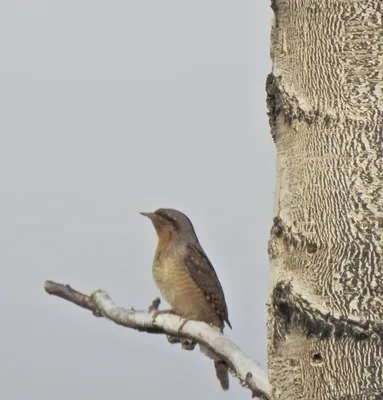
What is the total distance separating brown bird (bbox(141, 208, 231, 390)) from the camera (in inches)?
295

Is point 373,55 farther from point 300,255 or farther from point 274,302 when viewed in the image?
point 274,302

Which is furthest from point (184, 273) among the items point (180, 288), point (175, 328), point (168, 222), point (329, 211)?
point (329, 211)

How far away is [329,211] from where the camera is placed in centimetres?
221

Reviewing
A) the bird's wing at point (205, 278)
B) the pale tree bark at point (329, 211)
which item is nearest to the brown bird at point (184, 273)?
the bird's wing at point (205, 278)

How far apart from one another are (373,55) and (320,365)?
811 millimetres

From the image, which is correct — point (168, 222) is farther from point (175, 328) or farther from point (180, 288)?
point (175, 328)

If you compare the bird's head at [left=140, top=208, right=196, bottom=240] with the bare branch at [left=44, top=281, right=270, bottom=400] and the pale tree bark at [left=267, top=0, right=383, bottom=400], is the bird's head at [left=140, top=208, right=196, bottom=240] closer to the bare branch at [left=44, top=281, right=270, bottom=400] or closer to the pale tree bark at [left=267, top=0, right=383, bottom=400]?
the bare branch at [left=44, top=281, right=270, bottom=400]

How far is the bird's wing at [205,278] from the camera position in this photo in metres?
7.60

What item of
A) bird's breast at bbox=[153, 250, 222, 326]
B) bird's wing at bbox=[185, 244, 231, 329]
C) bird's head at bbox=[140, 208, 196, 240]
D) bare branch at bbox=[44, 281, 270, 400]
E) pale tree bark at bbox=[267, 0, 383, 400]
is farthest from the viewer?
bird's head at bbox=[140, 208, 196, 240]

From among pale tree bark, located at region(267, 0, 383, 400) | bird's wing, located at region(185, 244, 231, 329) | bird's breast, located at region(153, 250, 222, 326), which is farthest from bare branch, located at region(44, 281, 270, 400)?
bird's wing, located at region(185, 244, 231, 329)

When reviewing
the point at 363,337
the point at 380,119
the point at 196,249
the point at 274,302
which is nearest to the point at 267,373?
the point at 274,302

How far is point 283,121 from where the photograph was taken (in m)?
2.39

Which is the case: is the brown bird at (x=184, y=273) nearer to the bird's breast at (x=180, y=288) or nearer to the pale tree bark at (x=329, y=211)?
the bird's breast at (x=180, y=288)

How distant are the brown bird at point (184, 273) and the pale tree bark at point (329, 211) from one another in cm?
511
